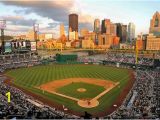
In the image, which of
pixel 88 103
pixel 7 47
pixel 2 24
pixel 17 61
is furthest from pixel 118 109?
pixel 2 24

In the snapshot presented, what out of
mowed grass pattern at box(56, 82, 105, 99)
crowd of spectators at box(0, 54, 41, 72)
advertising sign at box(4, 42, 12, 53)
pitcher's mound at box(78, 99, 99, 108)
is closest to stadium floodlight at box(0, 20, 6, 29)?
advertising sign at box(4, 42, 12, 53)

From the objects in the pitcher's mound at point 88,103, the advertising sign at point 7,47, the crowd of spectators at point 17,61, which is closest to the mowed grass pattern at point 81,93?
the pitcher's mound at point 88,103

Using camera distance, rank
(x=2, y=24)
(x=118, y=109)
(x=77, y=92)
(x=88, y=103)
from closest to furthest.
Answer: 1. (x=118, y=109)
2. (x=88, y=103)
3. (x=77, y=92)
4. (x=2, y=24)

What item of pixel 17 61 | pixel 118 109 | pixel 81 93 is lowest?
pixel 118 109

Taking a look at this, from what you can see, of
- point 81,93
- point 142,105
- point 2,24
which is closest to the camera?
point 142,105

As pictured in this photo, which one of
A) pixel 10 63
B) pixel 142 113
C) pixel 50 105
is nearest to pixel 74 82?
pixel 50 105

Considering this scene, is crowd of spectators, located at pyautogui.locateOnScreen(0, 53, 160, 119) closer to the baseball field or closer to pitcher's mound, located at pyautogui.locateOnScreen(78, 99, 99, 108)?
the baseball field

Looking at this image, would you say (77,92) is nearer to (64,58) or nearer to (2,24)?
(2,24)

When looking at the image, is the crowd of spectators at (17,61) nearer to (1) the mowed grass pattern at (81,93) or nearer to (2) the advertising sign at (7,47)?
(2) the advertising sign at (7,47)
